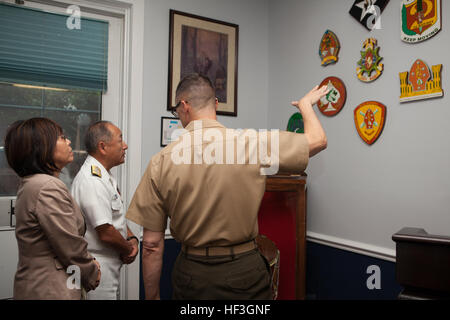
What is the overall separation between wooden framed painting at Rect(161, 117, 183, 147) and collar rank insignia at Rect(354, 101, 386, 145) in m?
1.42

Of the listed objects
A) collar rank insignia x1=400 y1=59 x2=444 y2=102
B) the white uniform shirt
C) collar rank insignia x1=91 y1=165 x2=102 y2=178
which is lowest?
the white uniform shirt

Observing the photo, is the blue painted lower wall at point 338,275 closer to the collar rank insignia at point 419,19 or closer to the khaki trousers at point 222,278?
the khaki trousers at point 222,278

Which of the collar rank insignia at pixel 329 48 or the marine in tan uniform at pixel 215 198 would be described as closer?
the marine in tan uniform at pixel 215 198

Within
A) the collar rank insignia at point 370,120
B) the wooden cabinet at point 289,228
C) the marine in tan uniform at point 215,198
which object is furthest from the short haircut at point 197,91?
the collar rank insignia at point 370,120

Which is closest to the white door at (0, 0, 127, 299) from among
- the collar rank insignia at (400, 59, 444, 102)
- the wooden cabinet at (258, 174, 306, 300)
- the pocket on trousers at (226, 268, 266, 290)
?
the wooden cabinet at (258, 174, 306, 300)

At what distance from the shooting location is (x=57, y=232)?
1328 mm

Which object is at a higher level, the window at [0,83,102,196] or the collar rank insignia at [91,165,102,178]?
the window at [0,83,102,196]

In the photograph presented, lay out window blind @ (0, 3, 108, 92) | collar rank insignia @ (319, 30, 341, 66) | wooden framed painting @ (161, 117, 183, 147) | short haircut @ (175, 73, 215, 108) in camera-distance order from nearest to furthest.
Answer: short haircut @ (175, 73, 215, 108) < window blind @ (0, 3, 108, 92) < collar rank insignia @ (319, 30, 341, 66) < wooden framed painting @ (161, 117, 183, 147)

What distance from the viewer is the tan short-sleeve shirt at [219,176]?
133 cm

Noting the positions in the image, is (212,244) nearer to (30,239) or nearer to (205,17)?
(30,239)

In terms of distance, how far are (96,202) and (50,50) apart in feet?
4.63

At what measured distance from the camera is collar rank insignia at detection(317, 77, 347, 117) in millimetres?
2463

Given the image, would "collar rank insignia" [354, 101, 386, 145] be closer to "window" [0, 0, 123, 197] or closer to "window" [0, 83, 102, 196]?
"window" [0, 0, 123, 197]

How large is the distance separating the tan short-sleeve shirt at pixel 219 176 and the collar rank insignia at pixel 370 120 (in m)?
1.12
